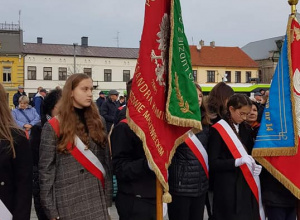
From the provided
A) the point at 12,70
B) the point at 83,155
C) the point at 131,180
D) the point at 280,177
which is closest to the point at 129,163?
the point at 131,180

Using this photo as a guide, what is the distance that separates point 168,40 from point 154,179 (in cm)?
119

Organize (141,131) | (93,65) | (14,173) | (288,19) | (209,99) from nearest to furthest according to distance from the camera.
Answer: (14,173) → (141,131) → (288,19) → (209,99) → (93,65)

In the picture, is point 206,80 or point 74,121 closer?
point 74,121

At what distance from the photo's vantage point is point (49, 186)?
3.42 meters

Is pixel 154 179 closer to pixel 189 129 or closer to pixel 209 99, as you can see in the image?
pixel 189 129

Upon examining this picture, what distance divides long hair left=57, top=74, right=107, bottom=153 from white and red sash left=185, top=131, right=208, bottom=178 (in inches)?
37.7

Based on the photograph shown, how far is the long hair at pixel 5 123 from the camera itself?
2.98 metres

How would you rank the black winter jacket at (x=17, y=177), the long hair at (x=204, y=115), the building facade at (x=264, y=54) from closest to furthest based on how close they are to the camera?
1. the black winter jacket at (x=17, y=177)
2. the long hair at (x=204, y=115)
3. the building facade at (x=264, y=54)

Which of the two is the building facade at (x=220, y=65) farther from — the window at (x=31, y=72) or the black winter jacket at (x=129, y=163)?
the black winter jacket at (x=129, y=163)

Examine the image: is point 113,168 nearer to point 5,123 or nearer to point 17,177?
point 17,177

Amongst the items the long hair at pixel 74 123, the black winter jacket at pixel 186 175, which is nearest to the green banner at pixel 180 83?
the long hair at pixel 74 123

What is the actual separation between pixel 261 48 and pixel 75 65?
33.0 m

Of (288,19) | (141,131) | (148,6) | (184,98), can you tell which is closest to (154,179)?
(141,131)

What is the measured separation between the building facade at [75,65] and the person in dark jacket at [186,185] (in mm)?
43222
